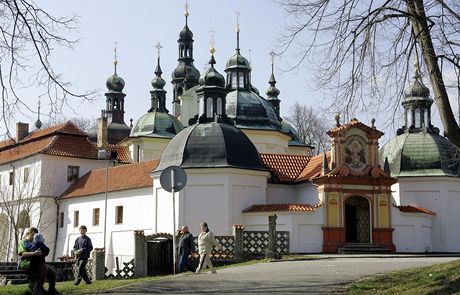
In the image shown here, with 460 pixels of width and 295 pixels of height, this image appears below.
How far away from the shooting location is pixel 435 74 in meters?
14.9

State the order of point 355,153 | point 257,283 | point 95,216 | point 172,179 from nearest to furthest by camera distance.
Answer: point 257,283 < point 172,179 < point 355,153 < point 95,216

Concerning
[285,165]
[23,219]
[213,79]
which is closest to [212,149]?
[285,165]

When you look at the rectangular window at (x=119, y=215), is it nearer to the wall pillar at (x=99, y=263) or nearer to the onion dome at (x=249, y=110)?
the onion dome at (x=249, y=110)

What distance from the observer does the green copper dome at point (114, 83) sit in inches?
3120

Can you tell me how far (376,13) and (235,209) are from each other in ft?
77.2

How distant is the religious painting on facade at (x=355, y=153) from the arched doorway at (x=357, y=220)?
67.6 inches

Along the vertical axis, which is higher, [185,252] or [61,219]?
[61,219]

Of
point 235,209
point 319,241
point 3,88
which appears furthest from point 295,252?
point 3,88

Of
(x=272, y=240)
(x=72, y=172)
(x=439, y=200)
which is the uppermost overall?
(x=72, y=172)

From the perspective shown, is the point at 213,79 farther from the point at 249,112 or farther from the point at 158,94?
the point at 158,94

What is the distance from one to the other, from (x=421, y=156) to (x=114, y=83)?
44490mm

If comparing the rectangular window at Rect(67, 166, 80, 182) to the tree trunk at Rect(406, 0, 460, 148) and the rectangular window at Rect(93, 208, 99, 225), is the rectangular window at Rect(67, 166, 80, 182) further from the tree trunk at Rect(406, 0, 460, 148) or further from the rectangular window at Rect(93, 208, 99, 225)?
the tree trunk at Rect(406, 0, 460, 148)

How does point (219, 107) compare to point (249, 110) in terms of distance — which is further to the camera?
point (249, 110)

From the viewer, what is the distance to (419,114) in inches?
1773
